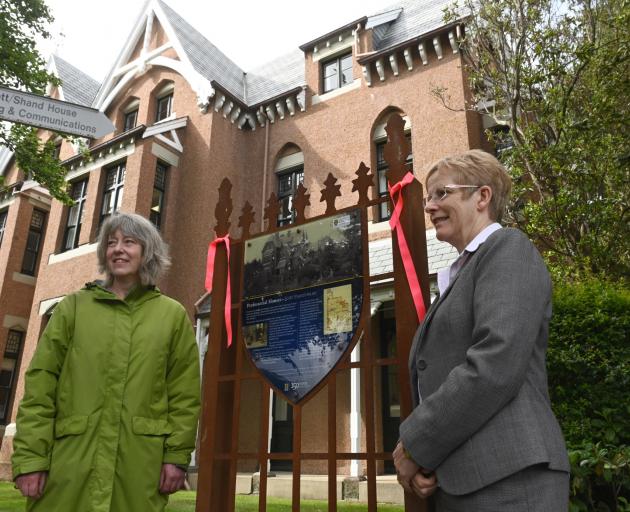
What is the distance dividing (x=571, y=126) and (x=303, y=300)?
5975mm

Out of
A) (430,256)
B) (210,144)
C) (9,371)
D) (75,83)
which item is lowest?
(9,371)

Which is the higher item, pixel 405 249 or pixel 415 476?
pixel 405 249

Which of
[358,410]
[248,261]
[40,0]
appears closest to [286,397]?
[248,261]

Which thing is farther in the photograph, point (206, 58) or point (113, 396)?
point (206, 58)

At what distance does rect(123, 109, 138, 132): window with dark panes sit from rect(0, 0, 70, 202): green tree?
6266 millimetres

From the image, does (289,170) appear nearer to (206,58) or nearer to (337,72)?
(337,72)

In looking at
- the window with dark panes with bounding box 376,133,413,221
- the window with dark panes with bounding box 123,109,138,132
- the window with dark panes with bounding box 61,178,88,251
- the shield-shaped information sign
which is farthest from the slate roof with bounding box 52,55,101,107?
the shield-shaped information sign

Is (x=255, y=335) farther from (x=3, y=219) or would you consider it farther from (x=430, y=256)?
(x=3, y=219)

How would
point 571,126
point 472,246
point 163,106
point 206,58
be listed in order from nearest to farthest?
1. point 472,246
2. point 571,126
3. point 163,106
4. point 206,58

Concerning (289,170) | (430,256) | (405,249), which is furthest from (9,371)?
(405,249)

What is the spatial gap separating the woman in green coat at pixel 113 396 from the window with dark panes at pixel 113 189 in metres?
12.0

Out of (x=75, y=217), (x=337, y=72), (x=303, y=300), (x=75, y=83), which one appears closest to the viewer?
(x=303, y=300)

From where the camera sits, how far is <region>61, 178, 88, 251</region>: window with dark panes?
15.2m

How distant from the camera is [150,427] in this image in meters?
2.53
